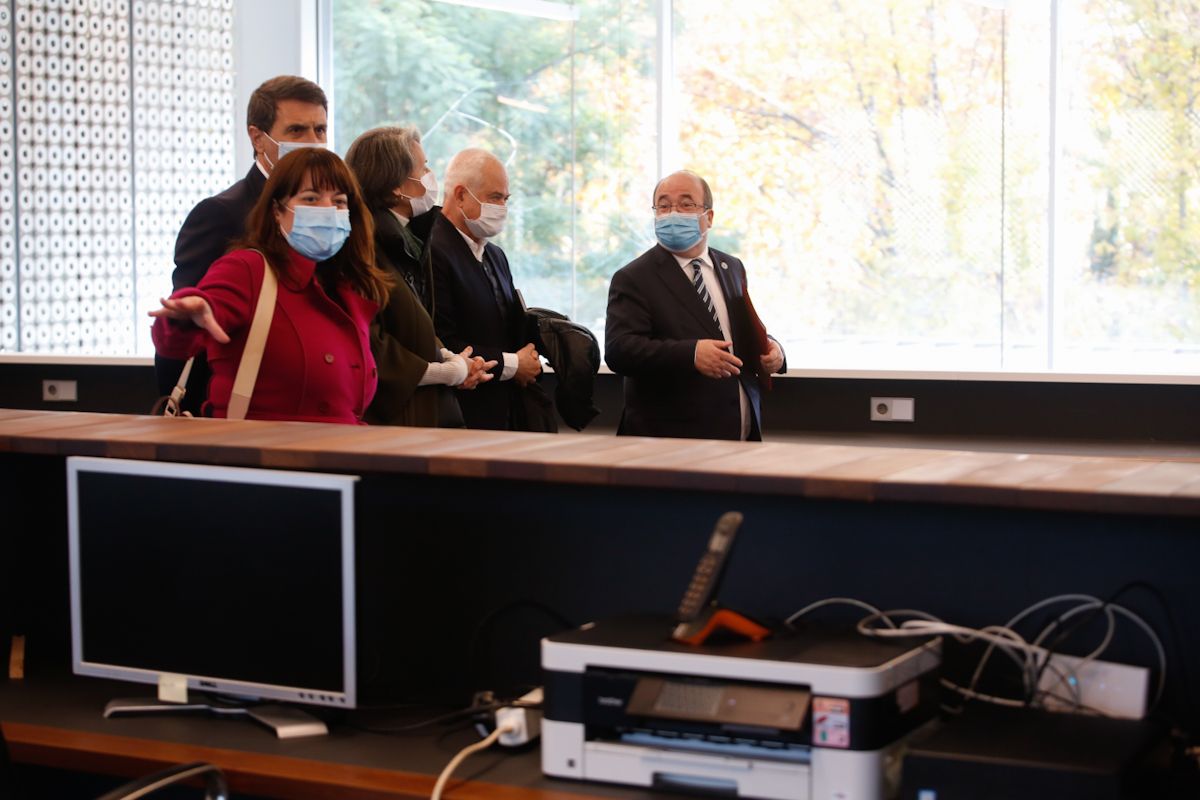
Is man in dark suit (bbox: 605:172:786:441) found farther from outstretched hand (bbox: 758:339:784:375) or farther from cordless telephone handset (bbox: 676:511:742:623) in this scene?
cordless telephone handset (bbox: 676:511:742:623)

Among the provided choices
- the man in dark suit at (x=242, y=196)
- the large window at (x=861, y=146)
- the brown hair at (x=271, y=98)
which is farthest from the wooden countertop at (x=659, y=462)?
the large window at (x=861, y=146)

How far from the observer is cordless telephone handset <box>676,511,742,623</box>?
1696mm

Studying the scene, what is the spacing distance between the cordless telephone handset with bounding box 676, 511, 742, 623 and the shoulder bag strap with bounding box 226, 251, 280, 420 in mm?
1162

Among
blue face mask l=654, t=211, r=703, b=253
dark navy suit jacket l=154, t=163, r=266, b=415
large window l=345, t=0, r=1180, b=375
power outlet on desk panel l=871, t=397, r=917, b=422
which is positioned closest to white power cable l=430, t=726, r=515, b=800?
dark navy suit jacket l=154, t=163, r=266, b=415

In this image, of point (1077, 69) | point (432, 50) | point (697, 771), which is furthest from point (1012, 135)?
point (697, 771)

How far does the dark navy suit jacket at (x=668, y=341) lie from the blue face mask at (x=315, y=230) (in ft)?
4.15

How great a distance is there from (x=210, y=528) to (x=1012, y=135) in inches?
204

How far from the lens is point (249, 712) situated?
2012 mm

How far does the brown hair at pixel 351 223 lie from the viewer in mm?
2658

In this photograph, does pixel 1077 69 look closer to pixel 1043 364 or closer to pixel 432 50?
pixel 1043 364

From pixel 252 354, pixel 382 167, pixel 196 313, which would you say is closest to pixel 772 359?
pixel 382 167

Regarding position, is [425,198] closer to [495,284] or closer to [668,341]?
[495,284]

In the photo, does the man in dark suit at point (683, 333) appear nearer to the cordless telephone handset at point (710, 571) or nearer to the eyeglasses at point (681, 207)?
the eyeglasses at point (681, 207)

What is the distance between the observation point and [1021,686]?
6.00 ft
